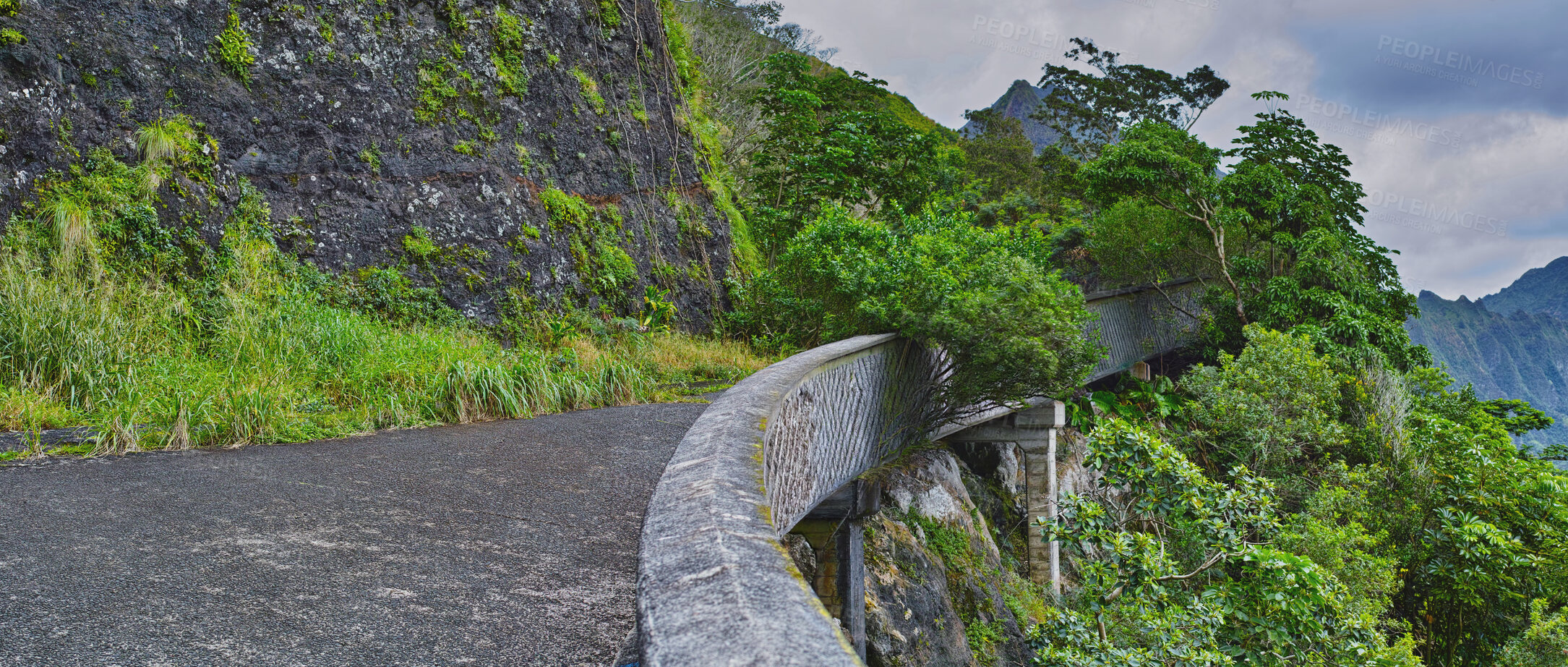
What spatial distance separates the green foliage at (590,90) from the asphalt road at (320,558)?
345 inches

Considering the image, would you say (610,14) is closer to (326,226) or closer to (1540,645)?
(326,226)

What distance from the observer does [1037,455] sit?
459 inches

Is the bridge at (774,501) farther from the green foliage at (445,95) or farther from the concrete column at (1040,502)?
the green foliage at (445,95)

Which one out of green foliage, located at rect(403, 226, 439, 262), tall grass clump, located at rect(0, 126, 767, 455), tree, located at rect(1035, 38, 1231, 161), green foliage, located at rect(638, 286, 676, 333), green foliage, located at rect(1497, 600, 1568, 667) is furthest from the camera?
tree, located at rect(1035, 38, 1231, 161)

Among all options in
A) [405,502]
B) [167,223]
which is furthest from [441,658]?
[167,223]

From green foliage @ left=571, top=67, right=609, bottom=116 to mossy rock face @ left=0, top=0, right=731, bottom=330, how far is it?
36 mm

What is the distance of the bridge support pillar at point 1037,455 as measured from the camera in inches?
432

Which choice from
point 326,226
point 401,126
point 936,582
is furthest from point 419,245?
point 936,582

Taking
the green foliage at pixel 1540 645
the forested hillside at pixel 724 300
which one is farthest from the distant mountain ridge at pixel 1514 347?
the green foliage at pixel 1540 645

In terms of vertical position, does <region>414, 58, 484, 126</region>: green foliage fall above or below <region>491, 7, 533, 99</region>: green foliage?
below

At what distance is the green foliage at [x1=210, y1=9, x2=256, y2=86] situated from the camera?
930 centimetres

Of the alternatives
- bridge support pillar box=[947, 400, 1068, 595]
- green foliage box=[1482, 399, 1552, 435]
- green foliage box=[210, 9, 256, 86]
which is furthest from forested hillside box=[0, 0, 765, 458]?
green foliage box=[1482, 399, 1552, 435]

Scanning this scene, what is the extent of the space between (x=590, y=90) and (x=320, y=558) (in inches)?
437

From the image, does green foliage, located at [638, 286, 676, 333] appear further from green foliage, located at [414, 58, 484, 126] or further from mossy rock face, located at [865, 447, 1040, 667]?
mossy rock face, located at [865, 447, 1040, 667]
